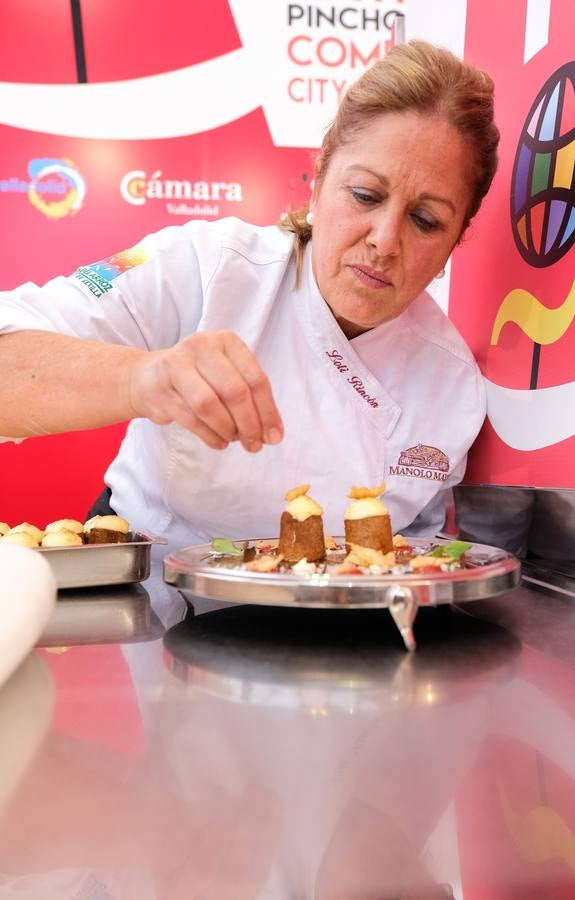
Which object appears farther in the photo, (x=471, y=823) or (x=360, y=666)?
(x=360, y=666)

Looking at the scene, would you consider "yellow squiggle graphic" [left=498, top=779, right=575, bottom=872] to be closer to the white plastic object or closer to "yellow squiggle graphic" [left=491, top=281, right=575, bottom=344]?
the white plastic object

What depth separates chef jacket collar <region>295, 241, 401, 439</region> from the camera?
1500 millimetres

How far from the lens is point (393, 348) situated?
1.58 metres

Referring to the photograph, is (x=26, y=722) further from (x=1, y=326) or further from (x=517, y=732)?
(x=1, y=326)

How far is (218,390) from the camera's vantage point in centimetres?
93

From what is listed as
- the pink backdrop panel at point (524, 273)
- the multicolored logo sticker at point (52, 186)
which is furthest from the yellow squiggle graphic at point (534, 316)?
the multicolored logo sticker at point (52, 186)

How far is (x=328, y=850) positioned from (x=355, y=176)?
112 cm

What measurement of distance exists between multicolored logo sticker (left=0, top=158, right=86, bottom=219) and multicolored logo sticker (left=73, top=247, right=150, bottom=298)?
2.93 metres

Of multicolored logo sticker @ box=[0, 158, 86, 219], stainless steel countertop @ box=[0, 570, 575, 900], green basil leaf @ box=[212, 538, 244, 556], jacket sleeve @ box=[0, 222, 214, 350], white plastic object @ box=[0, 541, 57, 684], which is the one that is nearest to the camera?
stainless steel countertop @ box=[0, 570, 575, 900]

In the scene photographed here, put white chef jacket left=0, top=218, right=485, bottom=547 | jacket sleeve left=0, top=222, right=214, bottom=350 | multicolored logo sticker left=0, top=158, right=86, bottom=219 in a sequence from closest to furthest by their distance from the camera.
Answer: jacket sleeve left=0, top=222, right=214, bottom=350, white chef jacket left=0, top=218, right=485, bottom=547, multicolored logo sticker left=0, top=158, right=86, bottom=219

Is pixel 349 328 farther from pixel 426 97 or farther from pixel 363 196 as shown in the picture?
pixel 426 97

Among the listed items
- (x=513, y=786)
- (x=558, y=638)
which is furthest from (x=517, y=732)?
(x=558, y=638)

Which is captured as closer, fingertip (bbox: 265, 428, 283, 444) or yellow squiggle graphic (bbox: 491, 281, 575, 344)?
fingertip (bbox: 265, 428, 283, 444)

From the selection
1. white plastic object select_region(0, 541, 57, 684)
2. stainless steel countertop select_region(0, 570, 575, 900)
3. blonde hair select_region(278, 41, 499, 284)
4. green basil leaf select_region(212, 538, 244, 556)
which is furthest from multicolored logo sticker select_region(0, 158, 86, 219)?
white plastic object select_region(0, 541, 57, 684)
